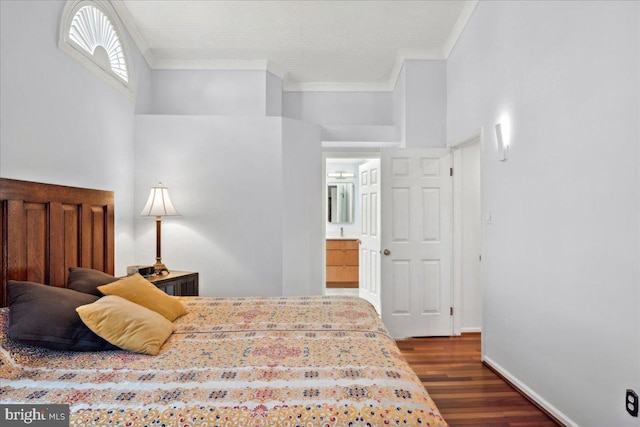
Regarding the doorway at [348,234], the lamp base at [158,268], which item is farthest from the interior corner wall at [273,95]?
the lamp base at [158,268]

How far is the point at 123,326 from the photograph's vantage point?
1676mm

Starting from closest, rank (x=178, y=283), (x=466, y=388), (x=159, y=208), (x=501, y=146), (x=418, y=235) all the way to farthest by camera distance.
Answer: (x=466, y=388) → (x=501, y=146) → (x=178, y=283) → (x=159, y=208) → (x=418, y=235)

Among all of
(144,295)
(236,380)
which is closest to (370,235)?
(144,295)

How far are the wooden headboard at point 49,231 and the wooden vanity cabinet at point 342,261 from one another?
3.76m

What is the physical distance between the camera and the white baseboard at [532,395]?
2.16 meters

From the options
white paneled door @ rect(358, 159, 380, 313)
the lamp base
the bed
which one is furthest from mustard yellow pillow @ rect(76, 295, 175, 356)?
white paneled door @ rect(358, 159, 380, 313)

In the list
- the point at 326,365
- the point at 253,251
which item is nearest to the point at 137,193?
the point at 253,251

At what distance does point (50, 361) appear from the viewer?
1.55 meters

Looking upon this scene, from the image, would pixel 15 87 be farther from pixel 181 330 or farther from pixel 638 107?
pixel 638 107

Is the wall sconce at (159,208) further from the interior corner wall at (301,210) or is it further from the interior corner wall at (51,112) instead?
the interior corner wall at (301,210)

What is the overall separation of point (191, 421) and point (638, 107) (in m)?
2.24

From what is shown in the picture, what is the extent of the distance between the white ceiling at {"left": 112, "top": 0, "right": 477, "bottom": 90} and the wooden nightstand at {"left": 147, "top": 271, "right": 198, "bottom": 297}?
2.41 metres

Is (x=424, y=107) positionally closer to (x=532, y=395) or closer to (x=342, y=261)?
(x=532, y=395)

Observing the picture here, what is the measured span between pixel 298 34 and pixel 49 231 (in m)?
2.86
